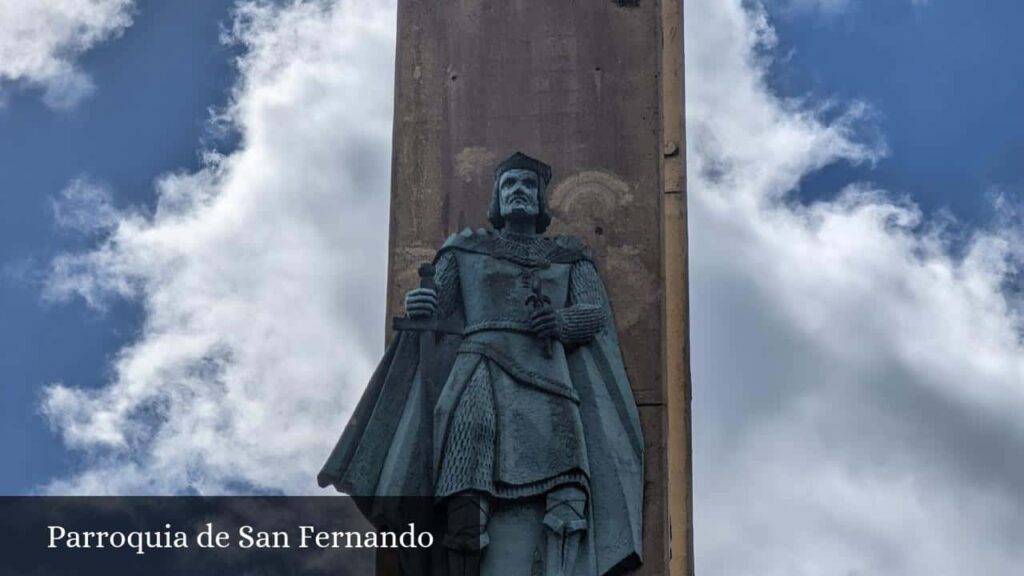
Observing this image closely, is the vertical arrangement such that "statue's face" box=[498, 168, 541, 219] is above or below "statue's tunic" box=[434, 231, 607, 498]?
above

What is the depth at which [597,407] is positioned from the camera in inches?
414

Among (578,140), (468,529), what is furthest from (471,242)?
(468,529)

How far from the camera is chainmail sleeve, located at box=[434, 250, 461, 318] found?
10.8 metres

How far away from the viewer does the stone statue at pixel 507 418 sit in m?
10.1

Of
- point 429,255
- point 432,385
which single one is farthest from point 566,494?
point 429,255

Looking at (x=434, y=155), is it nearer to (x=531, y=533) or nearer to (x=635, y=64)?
(x=635, y=64)

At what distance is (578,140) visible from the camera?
12023 mm

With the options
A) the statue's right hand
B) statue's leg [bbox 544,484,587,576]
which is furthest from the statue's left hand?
statue's leg [bbox 544,484,587,576]

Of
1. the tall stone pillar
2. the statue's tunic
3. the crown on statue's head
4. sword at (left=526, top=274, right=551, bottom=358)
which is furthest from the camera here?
the tall stone pillar

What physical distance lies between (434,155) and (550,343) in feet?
6.29

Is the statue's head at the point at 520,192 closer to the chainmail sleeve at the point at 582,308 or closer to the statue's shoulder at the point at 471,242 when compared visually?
the statue's shoulder at the point at 471,242

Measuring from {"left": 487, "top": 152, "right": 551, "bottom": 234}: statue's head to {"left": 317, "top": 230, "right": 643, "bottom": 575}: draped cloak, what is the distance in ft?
0.86

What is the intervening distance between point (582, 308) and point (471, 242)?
2.31 ft

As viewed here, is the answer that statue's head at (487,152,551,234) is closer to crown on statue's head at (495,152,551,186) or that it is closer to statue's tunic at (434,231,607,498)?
crown on statue's head at (495,152,551,186)
